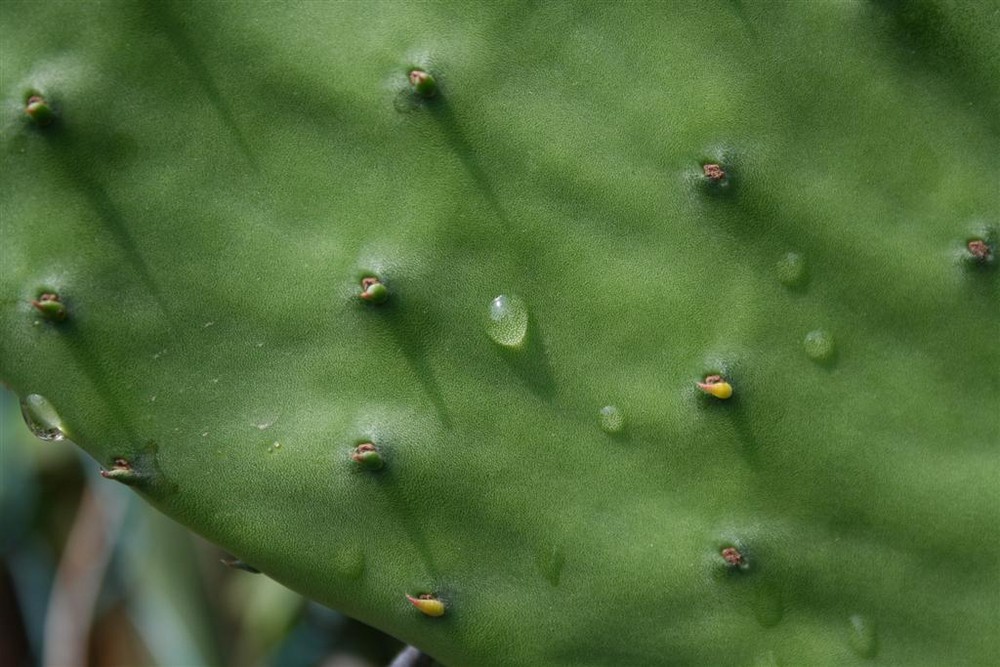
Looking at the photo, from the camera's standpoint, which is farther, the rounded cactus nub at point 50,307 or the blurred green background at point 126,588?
the blurred green background at point 126,588

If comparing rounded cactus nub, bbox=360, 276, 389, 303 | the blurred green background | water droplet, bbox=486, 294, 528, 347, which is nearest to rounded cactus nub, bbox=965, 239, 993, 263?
water droplet, bbox=486, 294, 528, 347

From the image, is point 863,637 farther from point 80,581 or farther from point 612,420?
point 80,581

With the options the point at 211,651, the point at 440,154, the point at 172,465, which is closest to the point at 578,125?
the point at 440,154

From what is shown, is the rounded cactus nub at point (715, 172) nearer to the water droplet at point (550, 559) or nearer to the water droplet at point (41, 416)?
the water droplet at point (550, 559)

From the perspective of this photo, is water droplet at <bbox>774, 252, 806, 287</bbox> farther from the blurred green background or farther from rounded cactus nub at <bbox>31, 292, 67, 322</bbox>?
the blurred green background

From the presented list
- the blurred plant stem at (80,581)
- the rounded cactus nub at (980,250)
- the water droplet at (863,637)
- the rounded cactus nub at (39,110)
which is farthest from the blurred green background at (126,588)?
the rounded cactus nub at (980,250)

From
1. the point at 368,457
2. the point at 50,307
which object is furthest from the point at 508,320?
the point at 50,307
